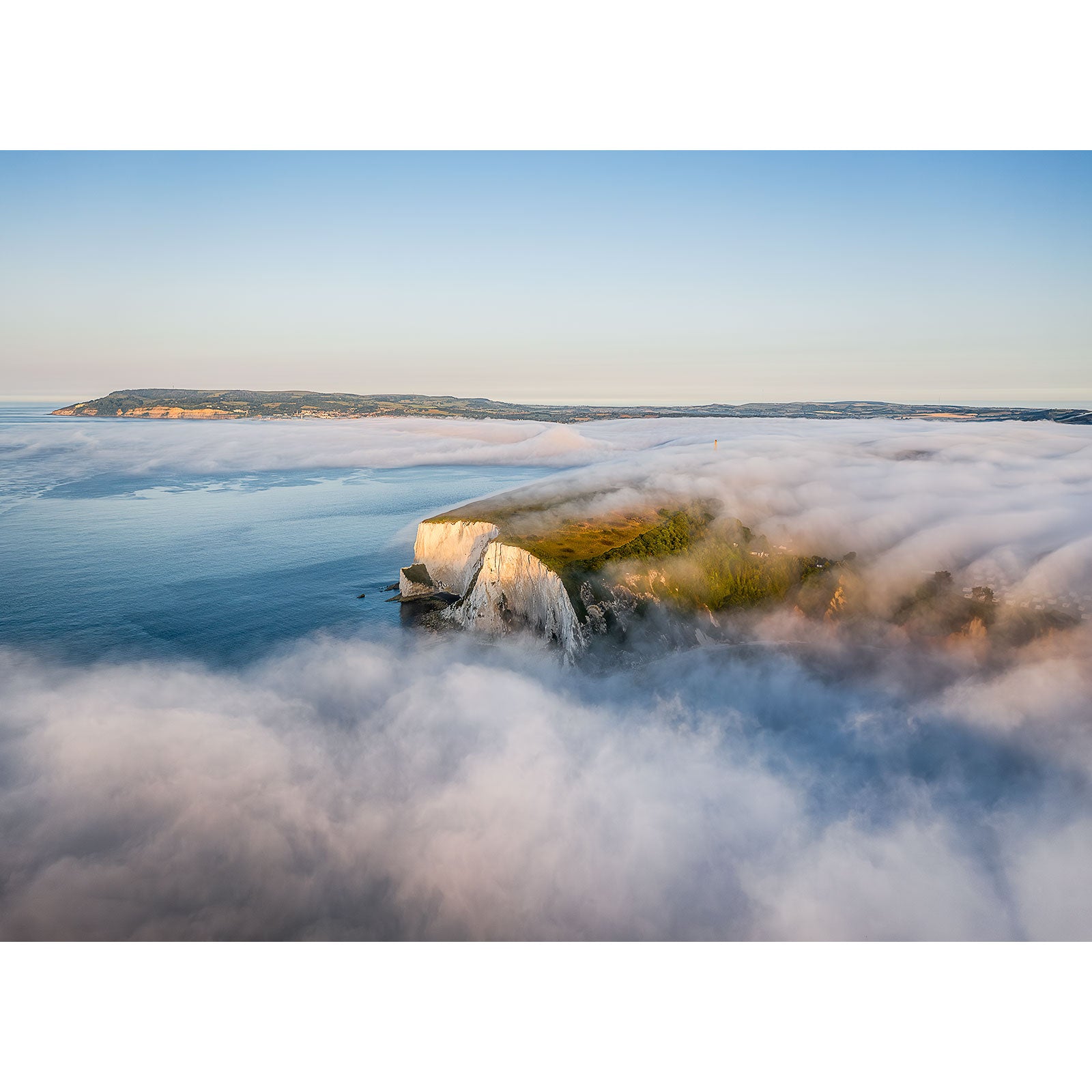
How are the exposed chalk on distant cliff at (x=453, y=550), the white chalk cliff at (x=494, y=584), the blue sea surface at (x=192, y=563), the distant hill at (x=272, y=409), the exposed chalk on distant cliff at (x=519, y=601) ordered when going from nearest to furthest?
the exposed chalk on distant cliff at (x=519, y=601)
the white chalk cliff at (x=494, y=584)
the blue sea surface at (x=192, y=563)
the exposed chalk on distant cliff at (x=453, y=550)
the distant hill at (x=272, y=409)

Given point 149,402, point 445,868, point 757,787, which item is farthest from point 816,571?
point 149,402

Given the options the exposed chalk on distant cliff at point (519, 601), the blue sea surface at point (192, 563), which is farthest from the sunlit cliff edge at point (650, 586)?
the blue sea surface at point (192, 563)

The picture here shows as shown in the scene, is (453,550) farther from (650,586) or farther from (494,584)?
(650,586)

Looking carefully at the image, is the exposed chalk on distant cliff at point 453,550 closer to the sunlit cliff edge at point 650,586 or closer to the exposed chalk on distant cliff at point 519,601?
the sunlit cliff edge at point 650,586

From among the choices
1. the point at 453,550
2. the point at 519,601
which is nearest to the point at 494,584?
the point at 519,601

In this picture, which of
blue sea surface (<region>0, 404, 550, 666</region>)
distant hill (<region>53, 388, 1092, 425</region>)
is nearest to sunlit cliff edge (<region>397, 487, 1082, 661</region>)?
blue sea surface (<region>0, 404, 550, 666</region>)

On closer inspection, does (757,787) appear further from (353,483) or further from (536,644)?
(353,483)
